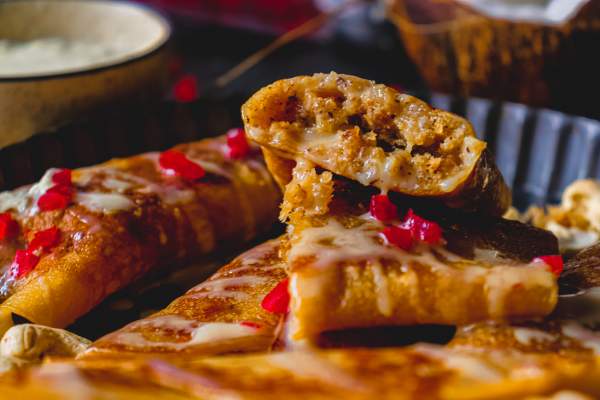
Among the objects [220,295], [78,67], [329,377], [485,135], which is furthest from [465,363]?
[78,67]

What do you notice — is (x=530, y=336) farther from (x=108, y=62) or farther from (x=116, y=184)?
(x=108, y=62)

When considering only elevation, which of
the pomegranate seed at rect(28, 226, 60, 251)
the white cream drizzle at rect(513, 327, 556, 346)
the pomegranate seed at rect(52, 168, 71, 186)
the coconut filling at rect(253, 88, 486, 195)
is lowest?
the pomegranate seed at rect(28, 226, 60, 251)

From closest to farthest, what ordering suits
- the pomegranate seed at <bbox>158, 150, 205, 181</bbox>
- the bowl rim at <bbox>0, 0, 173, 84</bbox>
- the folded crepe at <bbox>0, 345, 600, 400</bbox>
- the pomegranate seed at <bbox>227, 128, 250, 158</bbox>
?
the folded crepe at <bbox>0, 345, 600, 400</bbox> < the pomegranate seed at <bbox>158, 150, 205, 181</bbox> < the pomegranate seed at <bbox>227, 128, 250, 158</bbox> < the bowl rim at <bbox>0, 0, 173, 84</bbox>

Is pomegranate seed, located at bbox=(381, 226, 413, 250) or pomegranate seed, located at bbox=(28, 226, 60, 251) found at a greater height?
pomegranate seed, located at bbox=(381, 226, 413, 250)

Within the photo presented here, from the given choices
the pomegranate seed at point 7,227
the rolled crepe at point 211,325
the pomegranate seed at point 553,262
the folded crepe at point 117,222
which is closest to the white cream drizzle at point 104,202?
the folded crepe at point 117,222

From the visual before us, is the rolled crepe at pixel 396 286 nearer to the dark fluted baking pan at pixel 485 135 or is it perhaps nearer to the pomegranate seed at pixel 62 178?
the pomegranate seed at pixel 62 178

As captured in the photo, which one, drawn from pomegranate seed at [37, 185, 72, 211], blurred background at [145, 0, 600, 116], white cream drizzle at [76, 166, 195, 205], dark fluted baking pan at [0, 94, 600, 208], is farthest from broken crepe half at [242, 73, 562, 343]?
blurred background at [145, 0, 600, 116]

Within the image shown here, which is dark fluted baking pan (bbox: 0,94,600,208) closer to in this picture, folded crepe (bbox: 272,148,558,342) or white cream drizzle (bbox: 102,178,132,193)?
white cream drizzle (bbox: 102,178,132,193)
